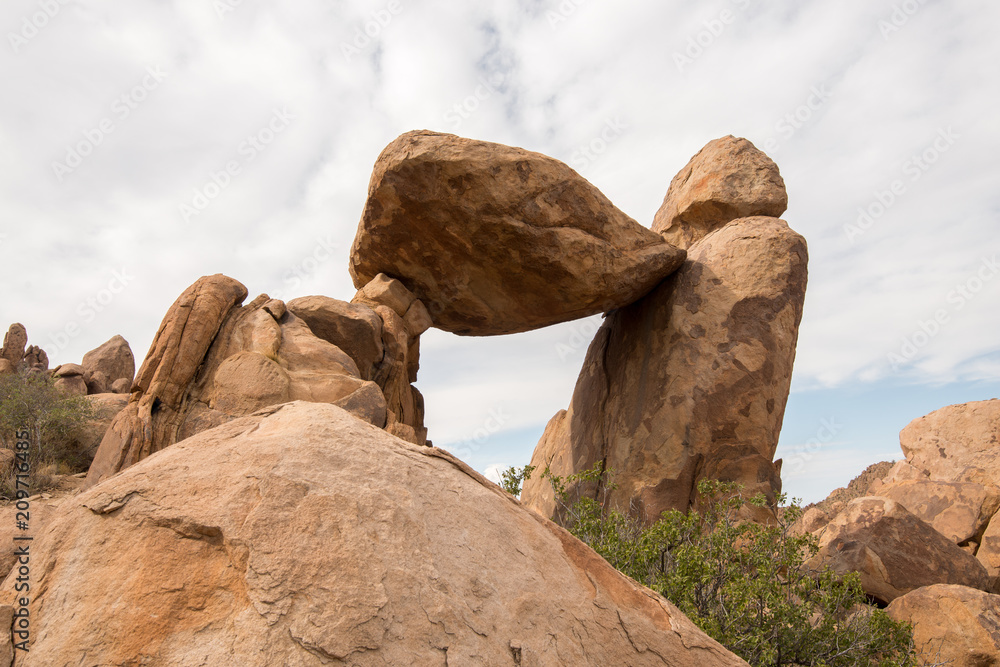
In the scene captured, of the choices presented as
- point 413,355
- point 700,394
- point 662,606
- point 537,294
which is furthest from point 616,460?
point 662,606

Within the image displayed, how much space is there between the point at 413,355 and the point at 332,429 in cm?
818

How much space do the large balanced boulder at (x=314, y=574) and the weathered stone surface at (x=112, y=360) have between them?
19.7 meters

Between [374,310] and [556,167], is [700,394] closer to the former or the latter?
[556,167]

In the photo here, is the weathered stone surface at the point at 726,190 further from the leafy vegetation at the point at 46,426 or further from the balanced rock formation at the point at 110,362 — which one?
the balanced rock formation at the point at 110,362

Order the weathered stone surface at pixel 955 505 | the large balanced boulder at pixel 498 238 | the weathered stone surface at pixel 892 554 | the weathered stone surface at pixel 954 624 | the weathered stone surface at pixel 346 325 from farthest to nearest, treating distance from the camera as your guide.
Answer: the weathered stone surface at pixel 955 505 < the weathered stone surface at pixel 346 325 < the large balanced boulder at pixel 498 238 < the weathered stone surface at pixel 892 554 < the weathered stone surface at pixel 954 624

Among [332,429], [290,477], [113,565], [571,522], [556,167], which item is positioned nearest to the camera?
[113,565]

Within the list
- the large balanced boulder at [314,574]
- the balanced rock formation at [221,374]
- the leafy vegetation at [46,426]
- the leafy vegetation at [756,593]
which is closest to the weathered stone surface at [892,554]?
the leafy vegetation at [756,593]

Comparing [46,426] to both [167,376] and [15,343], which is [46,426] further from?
[15,343]

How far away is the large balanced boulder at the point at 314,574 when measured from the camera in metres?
2.22

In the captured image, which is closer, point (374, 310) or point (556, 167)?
point (556, 167)

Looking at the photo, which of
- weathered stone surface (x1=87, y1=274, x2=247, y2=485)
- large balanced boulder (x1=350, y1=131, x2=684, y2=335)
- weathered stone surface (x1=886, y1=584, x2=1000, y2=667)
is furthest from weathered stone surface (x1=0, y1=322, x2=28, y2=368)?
weathered stone surface (x1=886, y1=584, x2=1000, y2=667)

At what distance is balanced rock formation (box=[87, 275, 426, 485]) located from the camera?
6.65 metres

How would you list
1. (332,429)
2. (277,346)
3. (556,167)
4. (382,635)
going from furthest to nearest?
(556,167)
(277,346)
(332,429)
(382,635)

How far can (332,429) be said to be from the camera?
295 centimetres
